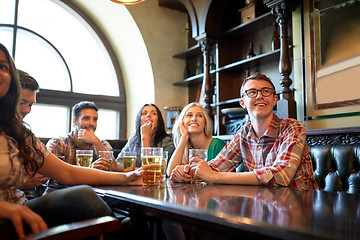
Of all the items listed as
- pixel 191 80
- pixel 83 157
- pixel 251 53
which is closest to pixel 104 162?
pixel 83 157

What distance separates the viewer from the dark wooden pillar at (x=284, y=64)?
2887 millimetres

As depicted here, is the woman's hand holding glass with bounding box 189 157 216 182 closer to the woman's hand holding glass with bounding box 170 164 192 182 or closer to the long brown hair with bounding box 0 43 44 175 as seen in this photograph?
the woman's hand holding glass with bounding box 170 164 192 182

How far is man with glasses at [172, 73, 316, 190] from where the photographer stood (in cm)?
142

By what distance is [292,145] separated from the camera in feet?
5.02

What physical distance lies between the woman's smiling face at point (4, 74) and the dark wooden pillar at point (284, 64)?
2.36 metres

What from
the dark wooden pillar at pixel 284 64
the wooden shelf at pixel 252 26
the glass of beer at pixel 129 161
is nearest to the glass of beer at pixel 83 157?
the glass of beer at pixel 129 161

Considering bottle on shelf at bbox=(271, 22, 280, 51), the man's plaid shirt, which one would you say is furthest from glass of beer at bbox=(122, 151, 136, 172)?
bottle on shelf at bbox=(271, 22, 280, 51)

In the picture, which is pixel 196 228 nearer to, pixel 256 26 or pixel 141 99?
pixel 256 26

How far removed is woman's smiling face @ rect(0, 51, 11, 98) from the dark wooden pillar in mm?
2362

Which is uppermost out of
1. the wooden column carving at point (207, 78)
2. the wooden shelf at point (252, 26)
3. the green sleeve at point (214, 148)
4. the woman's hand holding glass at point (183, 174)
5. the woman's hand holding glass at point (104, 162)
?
the wooden shelf at point (252, 26)

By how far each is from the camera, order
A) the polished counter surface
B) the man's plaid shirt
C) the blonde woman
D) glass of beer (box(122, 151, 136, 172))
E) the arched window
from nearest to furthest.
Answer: the polished counter surface
the man's plaid shirt
glass of beer (box(122, 151, 136, 172))
the blonde woman
the arched window

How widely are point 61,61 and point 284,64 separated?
9.92 ft

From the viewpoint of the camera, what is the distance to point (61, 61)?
4.49 metres

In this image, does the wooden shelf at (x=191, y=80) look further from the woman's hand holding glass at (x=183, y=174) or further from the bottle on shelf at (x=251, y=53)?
the woman's hand holding glass at (x=183, y=174)
